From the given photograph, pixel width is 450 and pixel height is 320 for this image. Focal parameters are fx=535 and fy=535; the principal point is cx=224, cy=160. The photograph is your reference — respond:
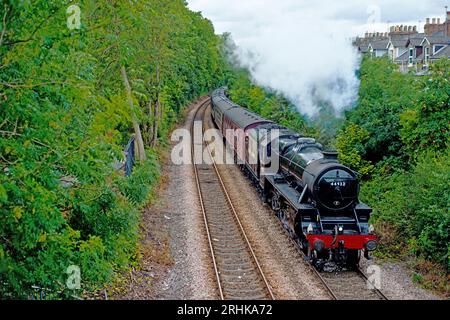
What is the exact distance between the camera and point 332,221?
46.6ft

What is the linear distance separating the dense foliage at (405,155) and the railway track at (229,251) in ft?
13.5

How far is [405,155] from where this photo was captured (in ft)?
65.1

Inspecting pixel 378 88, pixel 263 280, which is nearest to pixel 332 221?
pixel 263 280

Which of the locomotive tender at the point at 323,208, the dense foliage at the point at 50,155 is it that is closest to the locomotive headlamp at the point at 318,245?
the locomotive tender at the point at 323,208

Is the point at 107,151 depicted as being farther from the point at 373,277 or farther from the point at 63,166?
the point at 373,277

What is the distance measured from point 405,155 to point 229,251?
326 inches

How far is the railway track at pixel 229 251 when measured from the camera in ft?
41.6

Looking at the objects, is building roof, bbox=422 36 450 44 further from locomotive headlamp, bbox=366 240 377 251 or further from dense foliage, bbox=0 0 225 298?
dense foliage, bbox=0 0 225 298

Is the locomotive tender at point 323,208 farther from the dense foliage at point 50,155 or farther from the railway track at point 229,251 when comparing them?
the dense foliage at point 50,155

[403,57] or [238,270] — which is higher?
[403,57]

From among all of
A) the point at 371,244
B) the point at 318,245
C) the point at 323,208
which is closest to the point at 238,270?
the point at 318,245

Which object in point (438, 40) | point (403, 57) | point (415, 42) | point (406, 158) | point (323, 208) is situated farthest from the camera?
point (403, 57)

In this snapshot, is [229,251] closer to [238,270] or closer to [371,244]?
[238,270]
